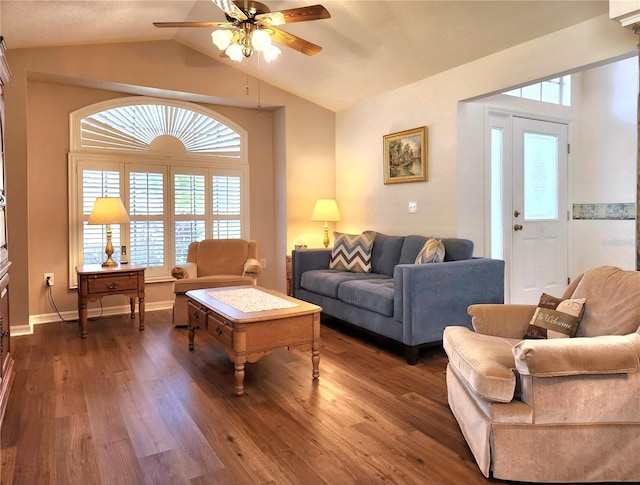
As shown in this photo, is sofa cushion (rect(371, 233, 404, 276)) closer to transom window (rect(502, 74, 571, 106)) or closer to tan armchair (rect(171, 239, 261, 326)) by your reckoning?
tan armchair (rect(171, 239, 261, 326))

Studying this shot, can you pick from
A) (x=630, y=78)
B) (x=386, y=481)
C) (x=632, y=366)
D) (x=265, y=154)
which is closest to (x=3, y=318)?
(x=386, y=481)

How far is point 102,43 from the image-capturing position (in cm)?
441

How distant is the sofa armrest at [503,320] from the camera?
242 cm

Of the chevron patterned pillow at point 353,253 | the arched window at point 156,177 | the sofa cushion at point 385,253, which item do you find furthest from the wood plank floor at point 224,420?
the arched window at point 156,177

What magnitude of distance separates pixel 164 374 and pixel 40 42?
127 inches

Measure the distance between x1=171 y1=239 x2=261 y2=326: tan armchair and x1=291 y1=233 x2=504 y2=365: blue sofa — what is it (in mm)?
864

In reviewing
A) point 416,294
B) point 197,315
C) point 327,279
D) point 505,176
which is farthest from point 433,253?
point 197,315

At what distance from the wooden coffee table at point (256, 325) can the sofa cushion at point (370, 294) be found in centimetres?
73

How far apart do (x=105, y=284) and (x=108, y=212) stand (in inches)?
27.2

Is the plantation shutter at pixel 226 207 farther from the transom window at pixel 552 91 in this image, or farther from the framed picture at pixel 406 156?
the transom window at pixel 552 91

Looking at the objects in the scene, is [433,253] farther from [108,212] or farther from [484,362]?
[108,212]

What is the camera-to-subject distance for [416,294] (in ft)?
10.7

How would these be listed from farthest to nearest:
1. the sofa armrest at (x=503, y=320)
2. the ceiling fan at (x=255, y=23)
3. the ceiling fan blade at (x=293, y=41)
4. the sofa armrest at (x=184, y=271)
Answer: the sofa armrest at (x=184, y=271) → the ceiling fan blade at (x=293, y=41) → the ceiling fan at (x=255, y=23) → the sofa armrest at (x=503, y=320)

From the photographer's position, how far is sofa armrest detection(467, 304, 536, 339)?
2418 mm
